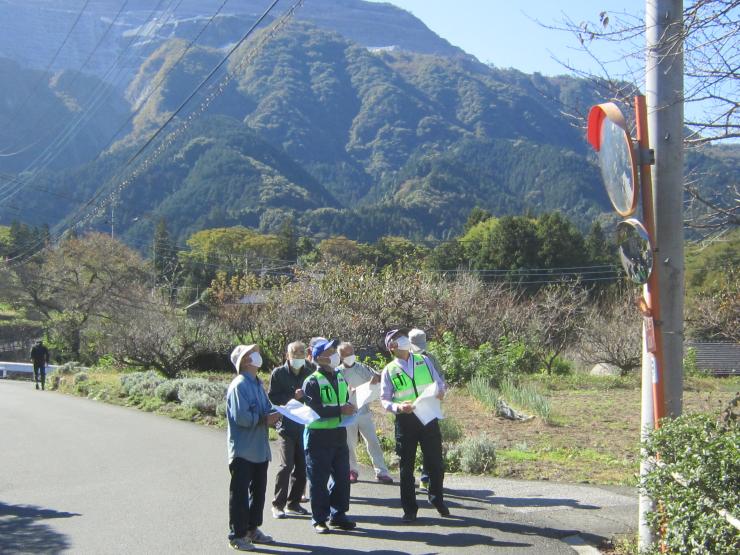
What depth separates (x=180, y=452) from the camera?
12148 mm

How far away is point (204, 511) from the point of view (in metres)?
8.41

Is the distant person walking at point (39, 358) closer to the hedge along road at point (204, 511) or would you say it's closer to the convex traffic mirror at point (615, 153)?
the hedge along road at point (204, 511)

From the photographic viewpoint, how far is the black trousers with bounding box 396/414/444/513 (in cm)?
785

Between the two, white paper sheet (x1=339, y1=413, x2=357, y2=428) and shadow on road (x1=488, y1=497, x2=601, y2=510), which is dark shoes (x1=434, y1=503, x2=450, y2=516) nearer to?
shadow on road (x1=488, y1=497, x2=601, y2=510)

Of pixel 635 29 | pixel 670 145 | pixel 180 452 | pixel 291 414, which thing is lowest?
pixel 180 452

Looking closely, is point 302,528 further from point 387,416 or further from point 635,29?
point 387,416

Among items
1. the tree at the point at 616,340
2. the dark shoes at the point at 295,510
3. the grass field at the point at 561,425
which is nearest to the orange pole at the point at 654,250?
the grass field at the point at 561,425

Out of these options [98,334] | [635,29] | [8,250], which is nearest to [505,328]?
[98,334]

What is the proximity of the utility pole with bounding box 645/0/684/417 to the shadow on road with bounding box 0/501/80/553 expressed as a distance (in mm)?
5122

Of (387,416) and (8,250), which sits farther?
(8,250)

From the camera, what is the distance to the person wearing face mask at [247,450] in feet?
23.0

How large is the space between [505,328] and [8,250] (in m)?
56.0

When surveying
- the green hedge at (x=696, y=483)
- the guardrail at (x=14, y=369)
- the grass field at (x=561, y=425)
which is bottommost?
the guardrail at (x=14, y=369)

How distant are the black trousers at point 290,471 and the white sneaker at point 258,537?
987mm
